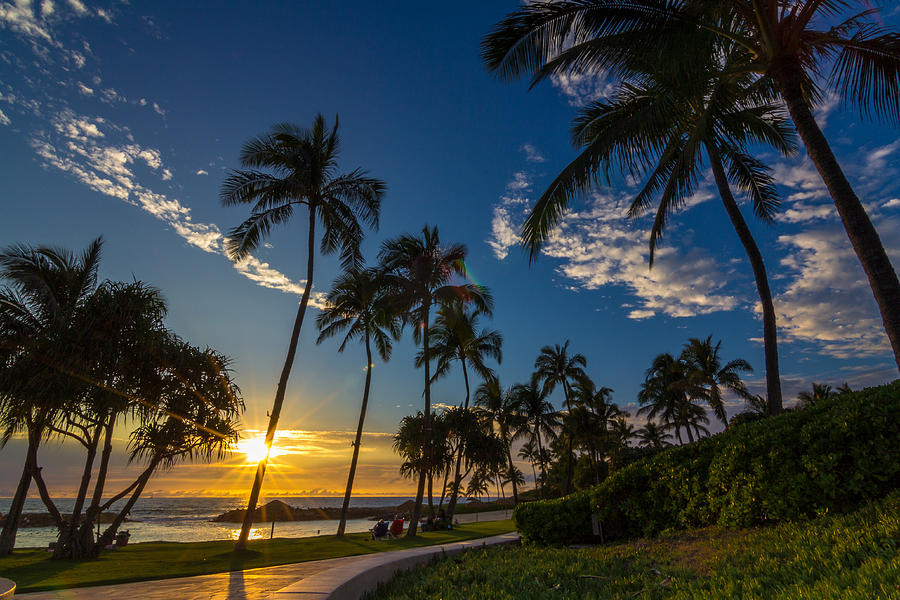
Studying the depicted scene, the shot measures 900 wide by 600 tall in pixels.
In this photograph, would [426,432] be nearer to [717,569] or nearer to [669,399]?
[717,569]

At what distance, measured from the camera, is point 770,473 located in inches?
249

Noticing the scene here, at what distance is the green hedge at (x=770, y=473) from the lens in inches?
215

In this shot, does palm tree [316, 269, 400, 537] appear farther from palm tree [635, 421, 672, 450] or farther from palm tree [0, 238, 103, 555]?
palm tree [635, 421, 672, 450]

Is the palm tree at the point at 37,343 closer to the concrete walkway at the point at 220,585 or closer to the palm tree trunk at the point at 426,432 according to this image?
the concrete walkway at the point at 220,585

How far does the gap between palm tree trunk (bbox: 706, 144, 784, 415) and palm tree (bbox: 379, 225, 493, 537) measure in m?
10.6

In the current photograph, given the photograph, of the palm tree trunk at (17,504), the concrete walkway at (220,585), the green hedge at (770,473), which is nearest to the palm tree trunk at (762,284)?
the green hedge at (770,473)

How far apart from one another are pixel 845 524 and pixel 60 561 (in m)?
16.0

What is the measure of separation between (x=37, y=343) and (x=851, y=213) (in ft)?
56.4

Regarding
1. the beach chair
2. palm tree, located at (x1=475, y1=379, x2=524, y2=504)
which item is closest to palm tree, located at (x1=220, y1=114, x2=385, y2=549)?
the beach chair

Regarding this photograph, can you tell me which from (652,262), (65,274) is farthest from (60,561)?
(652,262)

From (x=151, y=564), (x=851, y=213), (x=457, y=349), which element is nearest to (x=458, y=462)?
(x=457, y=349)

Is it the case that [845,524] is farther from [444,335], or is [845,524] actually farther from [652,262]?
[444,335]

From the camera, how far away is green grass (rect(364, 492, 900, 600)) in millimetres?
3252

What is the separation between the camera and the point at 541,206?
30.2 feet
